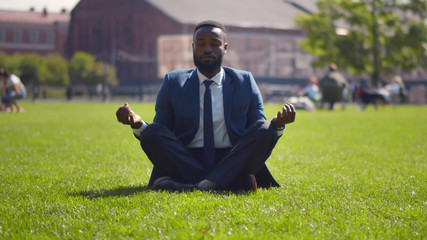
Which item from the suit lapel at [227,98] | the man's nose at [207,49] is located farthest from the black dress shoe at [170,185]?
the man's nose at [207,49]

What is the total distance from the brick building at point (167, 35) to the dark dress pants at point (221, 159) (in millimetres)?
41358

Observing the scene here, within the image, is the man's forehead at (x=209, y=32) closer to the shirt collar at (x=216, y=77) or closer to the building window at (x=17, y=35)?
the shirt collar at (x=216, y=77)

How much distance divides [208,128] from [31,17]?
65704mm

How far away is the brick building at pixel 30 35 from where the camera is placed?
62438 millimetres

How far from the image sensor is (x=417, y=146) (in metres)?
8.92

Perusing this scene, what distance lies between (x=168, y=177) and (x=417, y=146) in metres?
5.91

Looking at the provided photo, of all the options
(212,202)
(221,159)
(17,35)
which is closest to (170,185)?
(221,159)

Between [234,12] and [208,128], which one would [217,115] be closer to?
[208,128]

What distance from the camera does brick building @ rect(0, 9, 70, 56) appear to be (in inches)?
2458

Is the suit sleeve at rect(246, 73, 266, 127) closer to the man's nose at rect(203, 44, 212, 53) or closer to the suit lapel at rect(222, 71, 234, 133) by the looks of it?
the suit lapel at rect(222, 71, 234, 133)

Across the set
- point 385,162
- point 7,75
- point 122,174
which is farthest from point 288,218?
point 7,75

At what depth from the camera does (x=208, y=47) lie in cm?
423

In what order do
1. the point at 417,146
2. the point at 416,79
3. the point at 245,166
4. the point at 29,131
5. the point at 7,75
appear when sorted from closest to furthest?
the point at 245,166 < the point at 417,146 < the point at 29,131 < the point at 7,75 < the point at 416,79

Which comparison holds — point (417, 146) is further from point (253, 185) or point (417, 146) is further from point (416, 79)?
point (416, 79)
